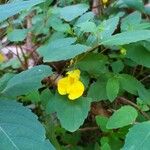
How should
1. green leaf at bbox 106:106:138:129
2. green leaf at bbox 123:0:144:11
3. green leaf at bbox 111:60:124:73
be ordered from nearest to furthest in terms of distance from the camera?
green leaf at bbox 106:106:138:129 → green leaf at bbox 111:60:124:73 → green leaf at bbox 123:0:144:11

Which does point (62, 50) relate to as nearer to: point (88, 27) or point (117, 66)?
point (88, 27)

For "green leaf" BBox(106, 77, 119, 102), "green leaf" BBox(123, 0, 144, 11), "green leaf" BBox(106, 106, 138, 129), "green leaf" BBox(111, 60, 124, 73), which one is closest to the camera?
"green leaf" BBox(106, 106, 138, 129)

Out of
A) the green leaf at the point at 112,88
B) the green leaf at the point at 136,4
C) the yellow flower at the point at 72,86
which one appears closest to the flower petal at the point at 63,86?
the yellow flower at the point at 72,86

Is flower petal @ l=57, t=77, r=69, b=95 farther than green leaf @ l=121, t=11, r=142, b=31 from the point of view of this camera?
No

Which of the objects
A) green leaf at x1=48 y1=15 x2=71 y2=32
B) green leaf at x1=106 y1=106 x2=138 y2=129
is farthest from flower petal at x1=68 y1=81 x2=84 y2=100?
green leaf at x1=48 y1=15 x2=71 y2=32

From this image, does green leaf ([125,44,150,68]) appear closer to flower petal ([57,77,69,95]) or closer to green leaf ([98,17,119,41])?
green leaf ([98,17,119,41])

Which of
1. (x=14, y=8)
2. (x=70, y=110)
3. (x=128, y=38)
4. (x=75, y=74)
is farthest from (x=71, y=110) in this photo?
(x=14, y=8)
